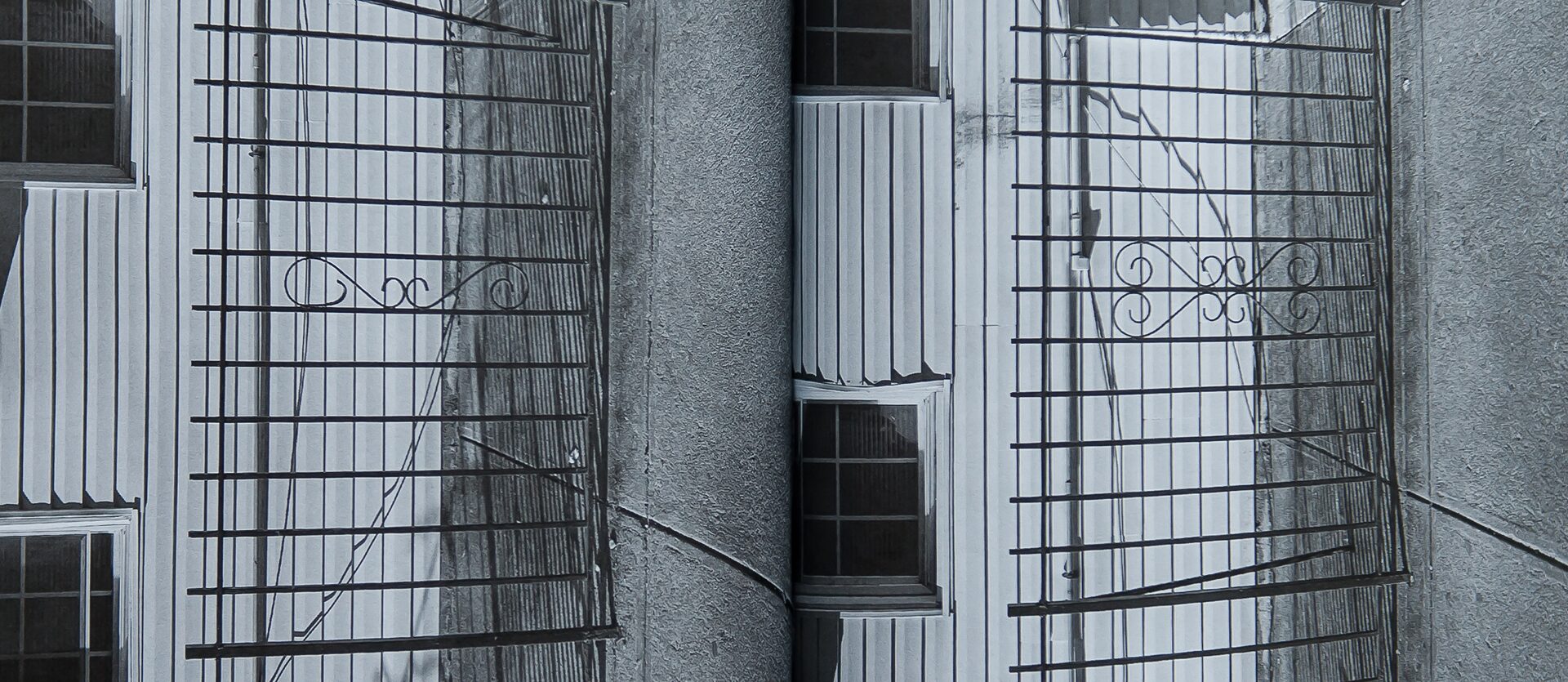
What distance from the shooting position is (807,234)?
6.47ft

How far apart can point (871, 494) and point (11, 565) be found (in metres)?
1.65

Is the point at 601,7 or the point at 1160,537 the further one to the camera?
the point at 1160,537

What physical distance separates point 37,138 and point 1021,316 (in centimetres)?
195

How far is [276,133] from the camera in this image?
5.77 ft

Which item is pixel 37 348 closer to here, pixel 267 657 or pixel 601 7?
pixel 267 657

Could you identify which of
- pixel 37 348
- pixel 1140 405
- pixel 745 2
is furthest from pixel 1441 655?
pixel 37 348

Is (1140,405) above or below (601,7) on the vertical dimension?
below

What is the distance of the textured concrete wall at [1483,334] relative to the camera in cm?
178

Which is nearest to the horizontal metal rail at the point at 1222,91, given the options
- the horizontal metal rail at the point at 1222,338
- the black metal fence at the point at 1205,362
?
the black metal fence at the point at 1205,362

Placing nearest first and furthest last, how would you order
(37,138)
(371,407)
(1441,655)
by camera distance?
1. (37,138)
2. (371,407)
3. (1441,655)

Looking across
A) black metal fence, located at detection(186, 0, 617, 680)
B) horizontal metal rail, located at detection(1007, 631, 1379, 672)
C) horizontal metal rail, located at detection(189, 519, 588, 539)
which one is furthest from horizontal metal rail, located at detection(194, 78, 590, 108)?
horizontal metal rail, located at detection(1007, 631, 1379, 672)

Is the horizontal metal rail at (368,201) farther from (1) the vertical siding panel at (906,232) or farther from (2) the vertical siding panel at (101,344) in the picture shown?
(1) the vertical siding panel at (906,232)

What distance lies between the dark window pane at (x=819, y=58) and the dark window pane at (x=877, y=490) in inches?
33.2

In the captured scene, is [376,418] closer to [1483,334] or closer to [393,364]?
[393,364]
